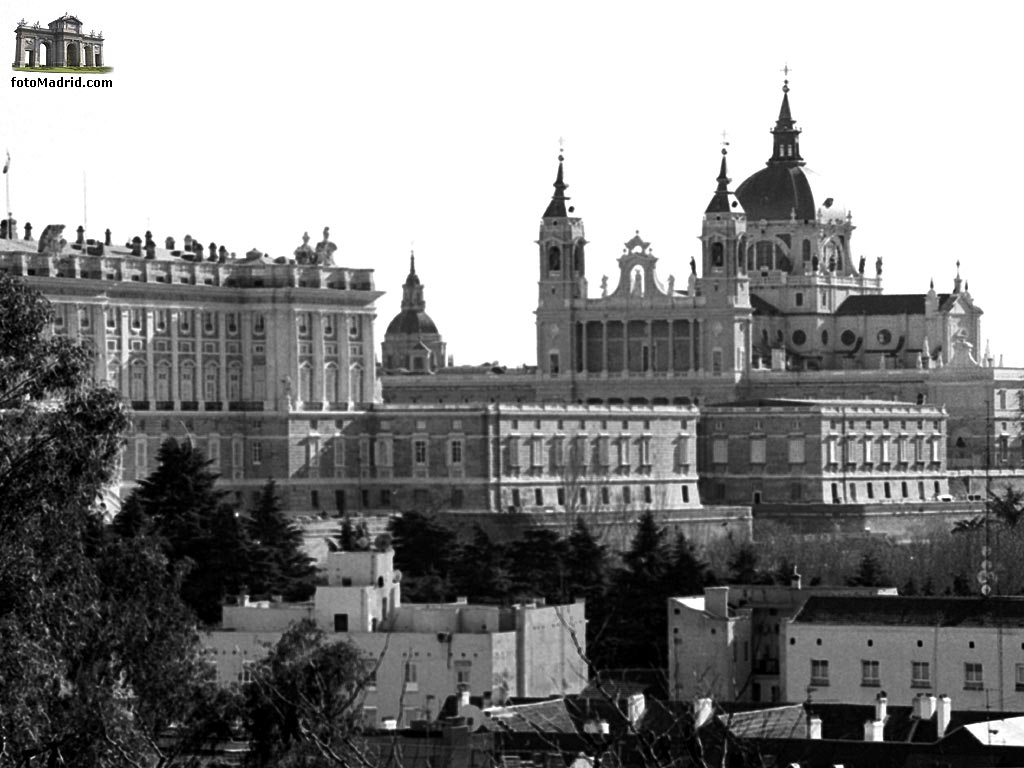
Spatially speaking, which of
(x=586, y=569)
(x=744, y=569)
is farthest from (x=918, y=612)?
(x=586, y=569)

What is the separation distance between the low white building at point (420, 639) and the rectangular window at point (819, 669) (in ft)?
14.9

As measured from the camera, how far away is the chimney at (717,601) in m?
76.5

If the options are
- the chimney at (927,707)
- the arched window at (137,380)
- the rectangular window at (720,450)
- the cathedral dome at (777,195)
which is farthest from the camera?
the cathedral dome at (777,195)

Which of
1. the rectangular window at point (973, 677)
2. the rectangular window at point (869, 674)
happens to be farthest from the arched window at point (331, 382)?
the rectangular window at point (973, 677)

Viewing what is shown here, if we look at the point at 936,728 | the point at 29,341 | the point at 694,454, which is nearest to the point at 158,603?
the point at 29,341

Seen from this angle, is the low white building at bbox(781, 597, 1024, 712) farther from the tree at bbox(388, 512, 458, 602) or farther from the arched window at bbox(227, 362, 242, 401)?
the arched window at bbox(227, 362, 242, 401)

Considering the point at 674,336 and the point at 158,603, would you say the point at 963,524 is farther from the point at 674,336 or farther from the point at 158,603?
the point at 158,603

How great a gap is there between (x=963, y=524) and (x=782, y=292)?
51725 millimetres

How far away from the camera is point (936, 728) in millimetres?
53000

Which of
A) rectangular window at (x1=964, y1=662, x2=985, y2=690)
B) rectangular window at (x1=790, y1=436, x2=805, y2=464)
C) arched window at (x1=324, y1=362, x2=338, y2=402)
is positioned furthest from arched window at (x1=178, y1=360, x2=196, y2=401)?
rectangular window at (x1=964, y1=662, x2=985, y2=690)

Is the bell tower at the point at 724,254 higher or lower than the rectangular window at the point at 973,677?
higher

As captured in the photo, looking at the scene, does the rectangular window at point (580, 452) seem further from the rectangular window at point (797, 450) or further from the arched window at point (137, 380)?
the arched window at point (137, 380)

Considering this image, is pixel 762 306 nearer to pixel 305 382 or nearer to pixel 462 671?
pixel 305 382

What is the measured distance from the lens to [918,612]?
69.1 metres
